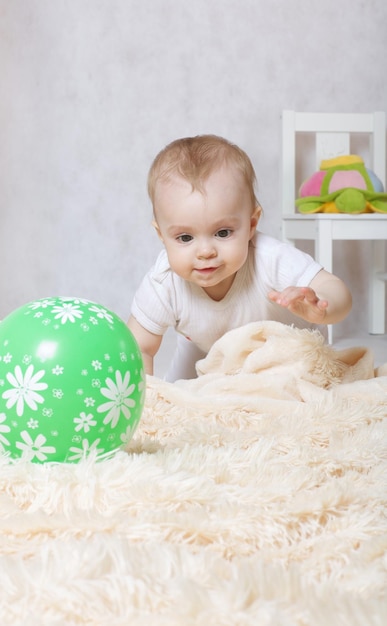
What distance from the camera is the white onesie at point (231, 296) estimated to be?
1.51m

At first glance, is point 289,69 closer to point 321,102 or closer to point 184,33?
point 321,102

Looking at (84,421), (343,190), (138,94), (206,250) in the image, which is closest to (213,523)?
(84,421)

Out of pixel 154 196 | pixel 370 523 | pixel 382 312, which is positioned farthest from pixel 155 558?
pixel 382 312

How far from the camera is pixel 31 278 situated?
9.58 feet

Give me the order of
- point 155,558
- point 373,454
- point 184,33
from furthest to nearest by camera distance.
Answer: point 184,33 < point 373,454 < point 155,558

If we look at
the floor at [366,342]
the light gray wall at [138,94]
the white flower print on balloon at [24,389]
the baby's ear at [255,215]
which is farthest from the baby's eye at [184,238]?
the light gray wall at [138,94]

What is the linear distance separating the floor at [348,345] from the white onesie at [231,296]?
0.35 meters

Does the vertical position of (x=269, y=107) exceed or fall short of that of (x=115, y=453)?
it exceeds it

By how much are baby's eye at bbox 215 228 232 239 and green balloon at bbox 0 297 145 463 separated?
553 millimetres

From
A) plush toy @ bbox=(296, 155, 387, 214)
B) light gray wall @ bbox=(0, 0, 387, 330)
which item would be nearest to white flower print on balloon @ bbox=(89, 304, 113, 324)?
plush toy @ bbox=(296, 155, 387, 214)

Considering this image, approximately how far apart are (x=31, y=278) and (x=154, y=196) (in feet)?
5.24

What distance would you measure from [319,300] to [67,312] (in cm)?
48

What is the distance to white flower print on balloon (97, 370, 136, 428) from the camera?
833mm

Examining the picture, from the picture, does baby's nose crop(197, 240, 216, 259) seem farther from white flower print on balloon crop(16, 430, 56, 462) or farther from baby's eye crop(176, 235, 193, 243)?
white flower print on balloon crop(16, 430, 56, 462)
